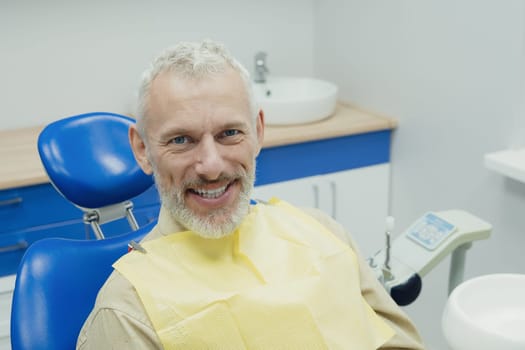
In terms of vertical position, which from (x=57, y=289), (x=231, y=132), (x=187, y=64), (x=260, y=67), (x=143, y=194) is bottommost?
(x=143, y=194)

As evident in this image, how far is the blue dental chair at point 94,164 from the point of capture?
56.9 inches

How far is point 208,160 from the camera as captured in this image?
1141mm

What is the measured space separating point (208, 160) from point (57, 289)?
0.45 meters

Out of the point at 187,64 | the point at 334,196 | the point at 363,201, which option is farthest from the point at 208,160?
the point at 363,201

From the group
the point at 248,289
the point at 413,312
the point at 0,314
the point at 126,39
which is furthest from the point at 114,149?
the point at 413,312

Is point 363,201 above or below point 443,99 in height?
below

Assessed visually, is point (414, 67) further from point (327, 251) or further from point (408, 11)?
point (327, 251)

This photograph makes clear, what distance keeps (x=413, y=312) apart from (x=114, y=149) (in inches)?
61.2

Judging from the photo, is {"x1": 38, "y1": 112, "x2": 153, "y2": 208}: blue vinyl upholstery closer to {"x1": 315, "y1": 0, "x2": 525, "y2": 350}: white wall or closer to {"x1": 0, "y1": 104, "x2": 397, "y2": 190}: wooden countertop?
{"x1": 0, "y1": 104, "x2": 397, "y2": 190}: wooden countertop

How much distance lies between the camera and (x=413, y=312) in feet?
8.04

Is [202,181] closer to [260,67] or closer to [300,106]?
[300,106]

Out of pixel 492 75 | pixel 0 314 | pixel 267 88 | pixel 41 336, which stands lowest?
pixel 0 314

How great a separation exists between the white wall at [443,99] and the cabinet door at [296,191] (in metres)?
0.37

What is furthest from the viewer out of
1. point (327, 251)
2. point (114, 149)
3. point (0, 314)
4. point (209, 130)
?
point (0, 314)
